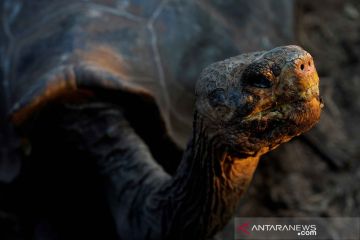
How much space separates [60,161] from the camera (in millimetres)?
2379

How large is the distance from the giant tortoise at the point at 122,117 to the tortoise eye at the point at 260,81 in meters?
0.12

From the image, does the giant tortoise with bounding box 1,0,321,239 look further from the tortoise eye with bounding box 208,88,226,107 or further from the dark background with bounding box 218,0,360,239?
the dark background with bounding box 218,0,360,239

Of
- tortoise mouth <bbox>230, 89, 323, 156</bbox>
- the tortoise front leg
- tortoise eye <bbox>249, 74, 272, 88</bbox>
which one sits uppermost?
tortoise eye <bbox>249, 74, 272, 88</bbox>

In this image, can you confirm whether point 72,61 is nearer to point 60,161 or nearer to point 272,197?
point 60,161

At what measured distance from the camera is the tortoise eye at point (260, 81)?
50.6 inches

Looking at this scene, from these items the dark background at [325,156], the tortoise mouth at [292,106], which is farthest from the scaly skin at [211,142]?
the dark background at [325,156]

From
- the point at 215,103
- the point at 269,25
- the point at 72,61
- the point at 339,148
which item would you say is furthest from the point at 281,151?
the point at 215,103

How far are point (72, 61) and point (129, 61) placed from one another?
252 millimetres

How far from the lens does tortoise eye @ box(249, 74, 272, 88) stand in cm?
128

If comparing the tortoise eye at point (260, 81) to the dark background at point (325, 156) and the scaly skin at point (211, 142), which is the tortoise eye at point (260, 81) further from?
the dark background at point (325, 156)

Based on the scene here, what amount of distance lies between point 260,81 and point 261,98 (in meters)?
0.04

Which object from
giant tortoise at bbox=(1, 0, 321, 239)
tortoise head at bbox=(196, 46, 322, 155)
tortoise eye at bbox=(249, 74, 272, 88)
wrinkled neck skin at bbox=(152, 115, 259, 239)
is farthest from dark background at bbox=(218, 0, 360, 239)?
tortoise eye at bbox=(249, 74, 272, 88)

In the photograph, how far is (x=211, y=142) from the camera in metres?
1.47

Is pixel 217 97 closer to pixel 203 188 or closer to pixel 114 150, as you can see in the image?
pixel 203 188
